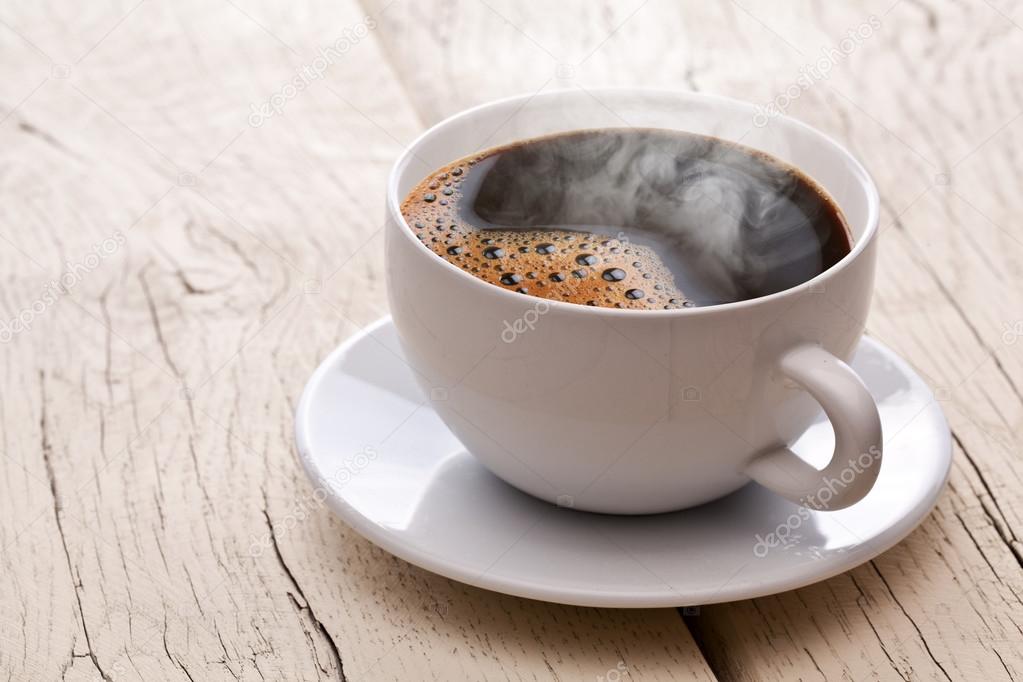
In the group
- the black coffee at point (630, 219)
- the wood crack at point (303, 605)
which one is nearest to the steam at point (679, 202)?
the black coffee at point (630, 219)

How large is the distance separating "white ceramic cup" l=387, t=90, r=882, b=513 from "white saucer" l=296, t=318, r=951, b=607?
0.03 meters

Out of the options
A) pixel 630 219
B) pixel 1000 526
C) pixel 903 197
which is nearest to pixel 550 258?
pixel 630 219

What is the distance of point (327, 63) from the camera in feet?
5.54

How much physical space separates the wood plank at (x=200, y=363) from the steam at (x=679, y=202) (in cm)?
27

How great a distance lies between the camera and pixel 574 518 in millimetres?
950

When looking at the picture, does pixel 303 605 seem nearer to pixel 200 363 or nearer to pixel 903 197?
pixel 200 363

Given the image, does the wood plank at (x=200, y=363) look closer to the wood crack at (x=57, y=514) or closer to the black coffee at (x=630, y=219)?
the wood crack at (x=57, y=514)

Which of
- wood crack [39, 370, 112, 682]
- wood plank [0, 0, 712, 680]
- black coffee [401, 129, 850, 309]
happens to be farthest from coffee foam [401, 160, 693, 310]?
wood crack [39, 370, 112, 682]

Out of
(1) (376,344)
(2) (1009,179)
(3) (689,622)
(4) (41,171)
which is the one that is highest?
(4) (41,171)

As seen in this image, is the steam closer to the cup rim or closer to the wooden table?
the cup rim

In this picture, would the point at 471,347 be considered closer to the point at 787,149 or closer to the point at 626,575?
the point at 626,575

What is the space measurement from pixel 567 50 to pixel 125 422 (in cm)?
90

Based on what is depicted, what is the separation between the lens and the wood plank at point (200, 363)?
0.89 m

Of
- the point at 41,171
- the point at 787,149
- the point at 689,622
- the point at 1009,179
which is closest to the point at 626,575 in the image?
the point at 689,622
